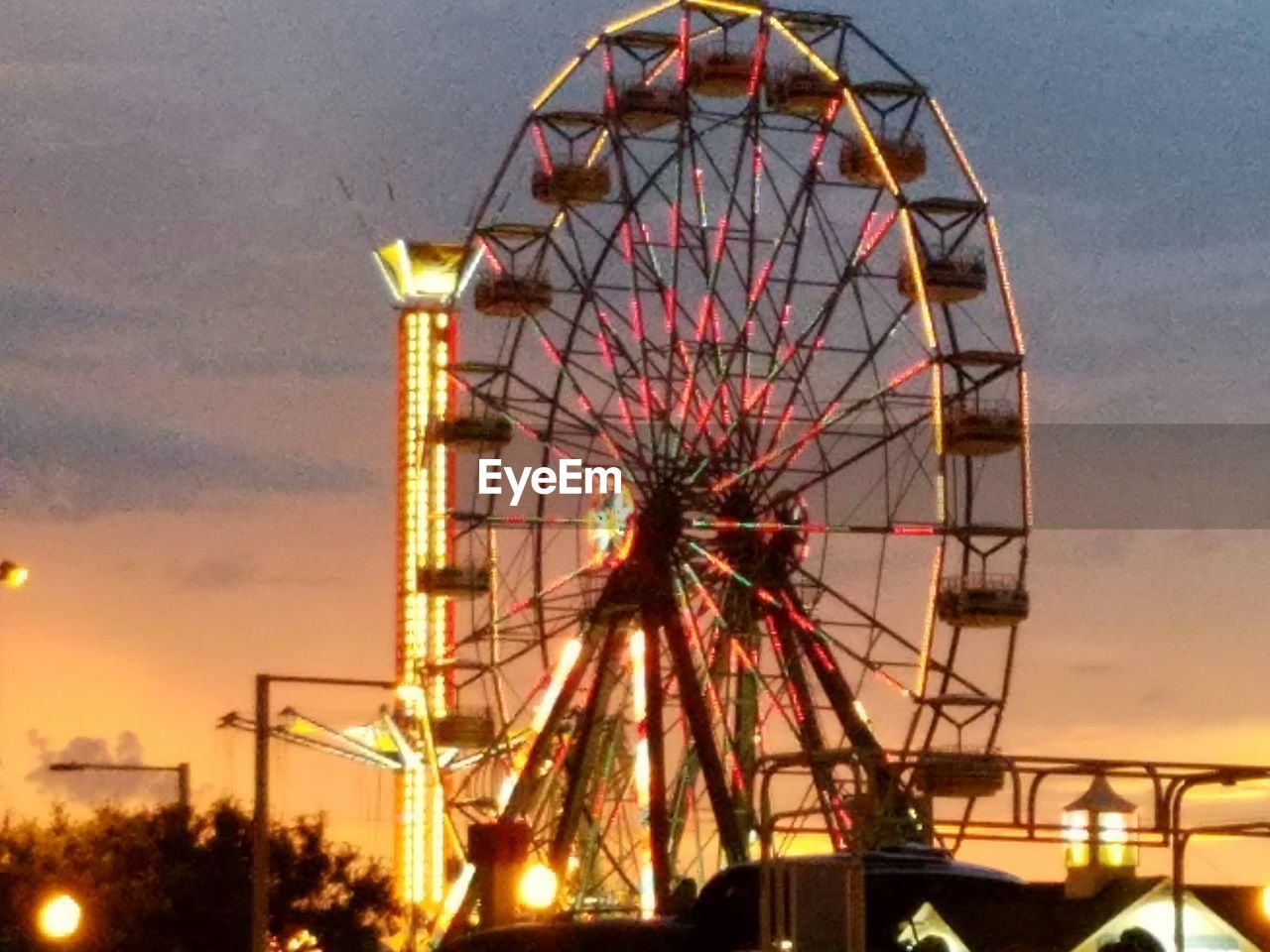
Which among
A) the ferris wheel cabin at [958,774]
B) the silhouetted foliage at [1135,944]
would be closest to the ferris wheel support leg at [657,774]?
Answer: the ferris wheel cabin at [958,774]

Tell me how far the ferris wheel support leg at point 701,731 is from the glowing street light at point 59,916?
20080 mm

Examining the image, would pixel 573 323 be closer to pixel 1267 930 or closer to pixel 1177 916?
pixel 1267 930

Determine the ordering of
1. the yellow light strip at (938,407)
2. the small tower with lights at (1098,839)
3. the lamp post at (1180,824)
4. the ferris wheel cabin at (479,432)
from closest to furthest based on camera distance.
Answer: the lamp post at (1180,824) < the small tower with lights at (1098,839) < the yellow light strip at (938,407) < the ferris wheel cabin at (479,432)

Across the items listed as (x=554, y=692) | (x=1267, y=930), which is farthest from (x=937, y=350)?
(x=1267, y=930)

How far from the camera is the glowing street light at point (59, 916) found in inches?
1249

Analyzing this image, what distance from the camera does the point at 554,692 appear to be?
5356 centimetres

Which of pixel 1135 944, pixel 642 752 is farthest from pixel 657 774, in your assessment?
pixel 1135 944

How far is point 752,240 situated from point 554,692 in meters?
7.80

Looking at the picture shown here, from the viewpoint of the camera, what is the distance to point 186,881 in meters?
62.2

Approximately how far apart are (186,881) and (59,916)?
3078 cm

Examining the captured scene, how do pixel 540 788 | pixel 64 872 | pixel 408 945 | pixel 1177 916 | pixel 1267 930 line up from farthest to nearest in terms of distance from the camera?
pixel 408 945, pixel 64 872, pixel 540 788, pixel 1267 930, pixel 1177 916

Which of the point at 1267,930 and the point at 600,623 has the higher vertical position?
the point at 600,623

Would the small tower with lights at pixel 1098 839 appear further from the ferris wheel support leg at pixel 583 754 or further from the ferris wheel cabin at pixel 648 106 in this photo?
the ferris wheel cabin at pixel 648 106

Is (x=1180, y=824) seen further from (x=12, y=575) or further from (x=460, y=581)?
(x=460, y=581)
